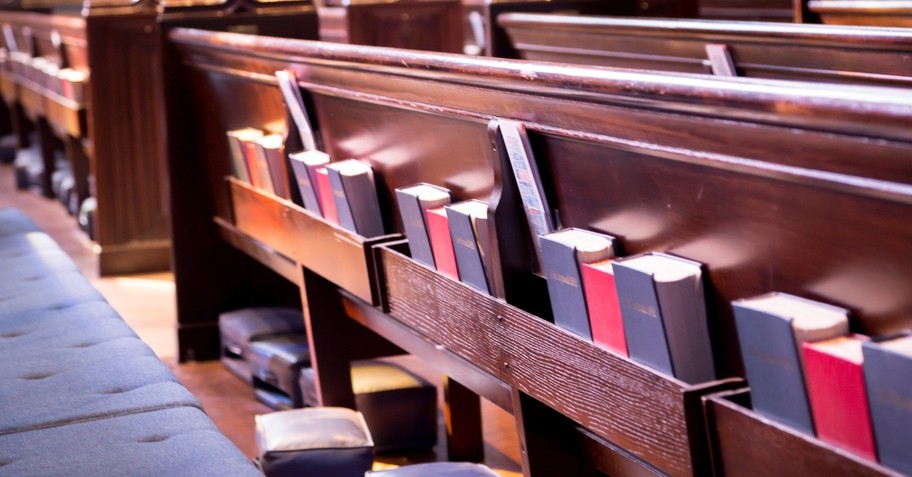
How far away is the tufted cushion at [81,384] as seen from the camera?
2.00 m

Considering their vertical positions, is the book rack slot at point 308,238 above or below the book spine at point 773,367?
below

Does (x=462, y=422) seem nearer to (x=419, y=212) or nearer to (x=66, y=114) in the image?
(x=419, y=212)

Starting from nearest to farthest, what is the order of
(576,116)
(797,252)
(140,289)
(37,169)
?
(797,252) → (576,116) → (140,289) → (37,169)

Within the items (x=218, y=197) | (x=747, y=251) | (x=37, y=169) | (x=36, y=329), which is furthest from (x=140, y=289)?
(x=747, y=251)

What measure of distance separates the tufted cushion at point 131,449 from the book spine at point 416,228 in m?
0.56

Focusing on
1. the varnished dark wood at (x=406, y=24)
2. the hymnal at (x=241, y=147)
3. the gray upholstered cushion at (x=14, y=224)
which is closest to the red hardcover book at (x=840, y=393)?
the hymnal at (x=241, y=147)

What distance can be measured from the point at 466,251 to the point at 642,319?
1.94 ft

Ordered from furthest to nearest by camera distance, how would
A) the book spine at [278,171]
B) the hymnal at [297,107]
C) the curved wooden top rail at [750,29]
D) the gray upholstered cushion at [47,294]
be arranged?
1. the book spine at [278,171]
2. the hymnal at [297,107]
3. the gray upholstered cushion at [47,294]
4. the curved wooden top rail at [750,29]

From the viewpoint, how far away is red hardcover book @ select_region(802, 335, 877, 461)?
4.16 feet

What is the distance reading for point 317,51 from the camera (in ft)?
9.07

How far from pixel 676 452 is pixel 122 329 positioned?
1.46 metres

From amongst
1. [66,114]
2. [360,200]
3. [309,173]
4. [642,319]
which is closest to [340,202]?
[360,200]

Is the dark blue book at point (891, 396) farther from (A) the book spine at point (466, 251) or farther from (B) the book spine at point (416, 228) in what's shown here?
(B) the book spine at point (416, 228)

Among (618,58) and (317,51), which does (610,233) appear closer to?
(317,51)
